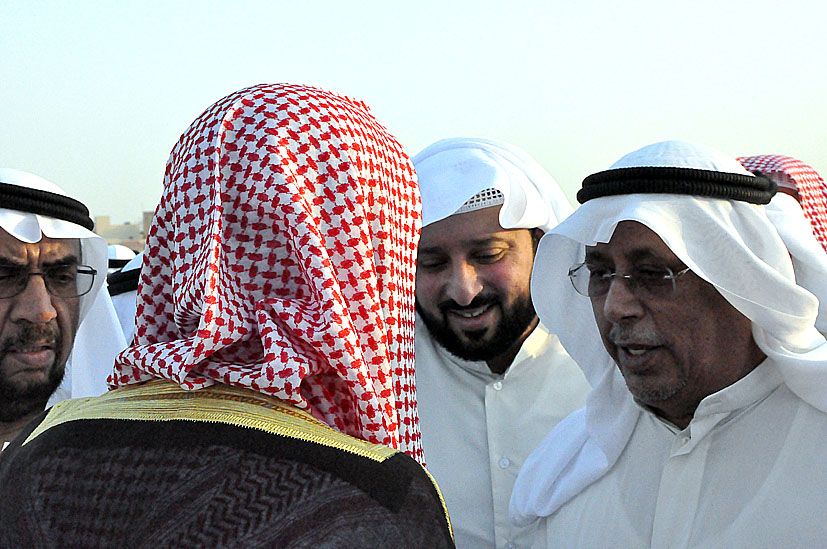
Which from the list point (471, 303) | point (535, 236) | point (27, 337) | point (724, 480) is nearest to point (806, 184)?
point (535, 236)

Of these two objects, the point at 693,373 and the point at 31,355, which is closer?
the point at 693,373

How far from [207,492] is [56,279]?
9.11 ft

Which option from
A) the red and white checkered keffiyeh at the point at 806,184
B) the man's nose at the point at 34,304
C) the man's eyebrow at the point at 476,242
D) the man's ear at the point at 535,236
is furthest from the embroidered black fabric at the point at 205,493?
the red and white checkered keffiyeh at the point at 806,184

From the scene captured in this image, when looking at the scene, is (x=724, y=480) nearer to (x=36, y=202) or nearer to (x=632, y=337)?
(x=632, y=337)

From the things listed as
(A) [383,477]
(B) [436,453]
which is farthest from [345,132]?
(B) [436,453]

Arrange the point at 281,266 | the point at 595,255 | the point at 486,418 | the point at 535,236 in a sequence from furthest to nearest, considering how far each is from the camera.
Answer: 1. the point at 535,236
2. the point at 486,418
3. the point at 595,255
4. the point at 281,266

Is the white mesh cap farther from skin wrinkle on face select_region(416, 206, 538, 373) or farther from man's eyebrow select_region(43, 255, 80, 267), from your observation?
man's eyebrow select_region(43, 255, 80, 267)

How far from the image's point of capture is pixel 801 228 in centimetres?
292

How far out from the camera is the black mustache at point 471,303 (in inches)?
159

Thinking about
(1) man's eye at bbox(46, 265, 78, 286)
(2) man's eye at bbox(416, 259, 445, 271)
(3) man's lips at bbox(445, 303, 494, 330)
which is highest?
(1) man's eye at bbox(46, 265, 78, 286)

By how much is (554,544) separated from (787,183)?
323 centimetres

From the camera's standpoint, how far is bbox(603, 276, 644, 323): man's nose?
2828 mm

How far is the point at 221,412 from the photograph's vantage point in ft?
4.50

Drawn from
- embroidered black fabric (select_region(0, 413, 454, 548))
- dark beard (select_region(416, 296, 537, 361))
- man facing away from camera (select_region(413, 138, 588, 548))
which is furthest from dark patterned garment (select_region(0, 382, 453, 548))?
dark beard (select_region(416, 296, 537, 361))
